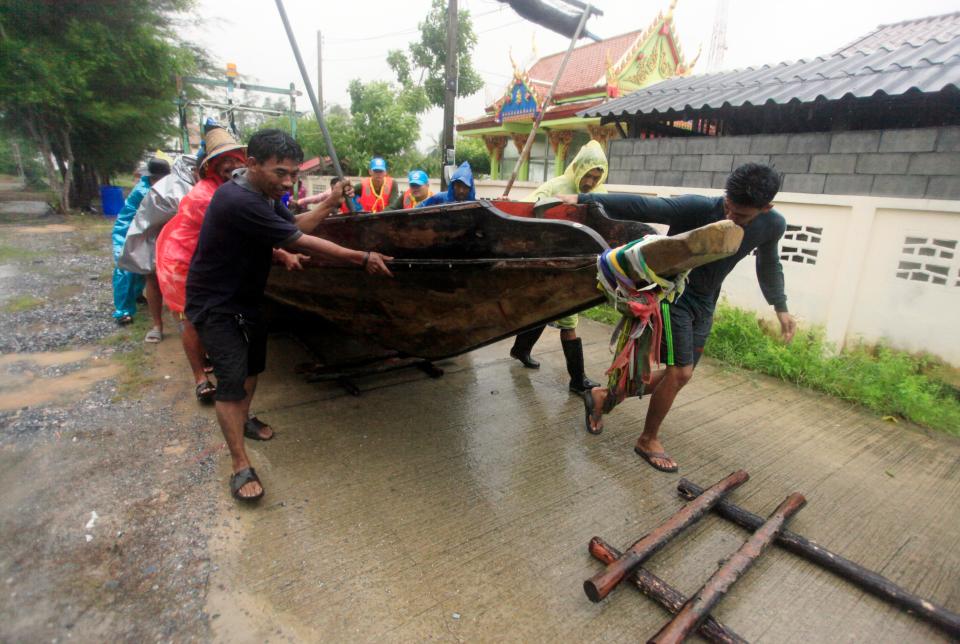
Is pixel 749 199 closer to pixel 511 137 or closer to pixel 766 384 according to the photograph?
pixel 766 384

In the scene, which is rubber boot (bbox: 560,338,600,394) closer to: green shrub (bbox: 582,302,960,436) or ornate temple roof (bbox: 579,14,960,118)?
green shrub (bbox: 582,302,960,436)

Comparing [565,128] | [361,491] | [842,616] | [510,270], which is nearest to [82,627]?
[361,491]

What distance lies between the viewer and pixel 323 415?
298 cm

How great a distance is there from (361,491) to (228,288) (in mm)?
1081

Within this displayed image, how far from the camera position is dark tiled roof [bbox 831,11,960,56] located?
5.66 metres

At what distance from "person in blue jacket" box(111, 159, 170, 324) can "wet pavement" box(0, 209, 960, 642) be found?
0.89 meters

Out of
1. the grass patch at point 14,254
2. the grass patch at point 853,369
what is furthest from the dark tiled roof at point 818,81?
the grass patch at point 14,254

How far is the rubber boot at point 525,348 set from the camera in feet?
12.4

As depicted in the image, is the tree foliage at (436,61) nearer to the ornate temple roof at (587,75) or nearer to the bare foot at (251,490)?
the ornate temple roof at (587,75)

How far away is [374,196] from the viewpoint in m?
5.60

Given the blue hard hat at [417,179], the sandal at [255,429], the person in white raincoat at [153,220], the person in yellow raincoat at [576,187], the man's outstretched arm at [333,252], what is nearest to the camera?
the man's outstretched arm at [333,252]

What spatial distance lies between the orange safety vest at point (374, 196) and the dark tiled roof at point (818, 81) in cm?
254

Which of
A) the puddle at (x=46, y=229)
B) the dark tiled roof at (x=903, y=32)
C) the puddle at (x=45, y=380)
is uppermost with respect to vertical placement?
the dark tiled roof at (x=903, y=32)

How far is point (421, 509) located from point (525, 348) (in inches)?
73.3
